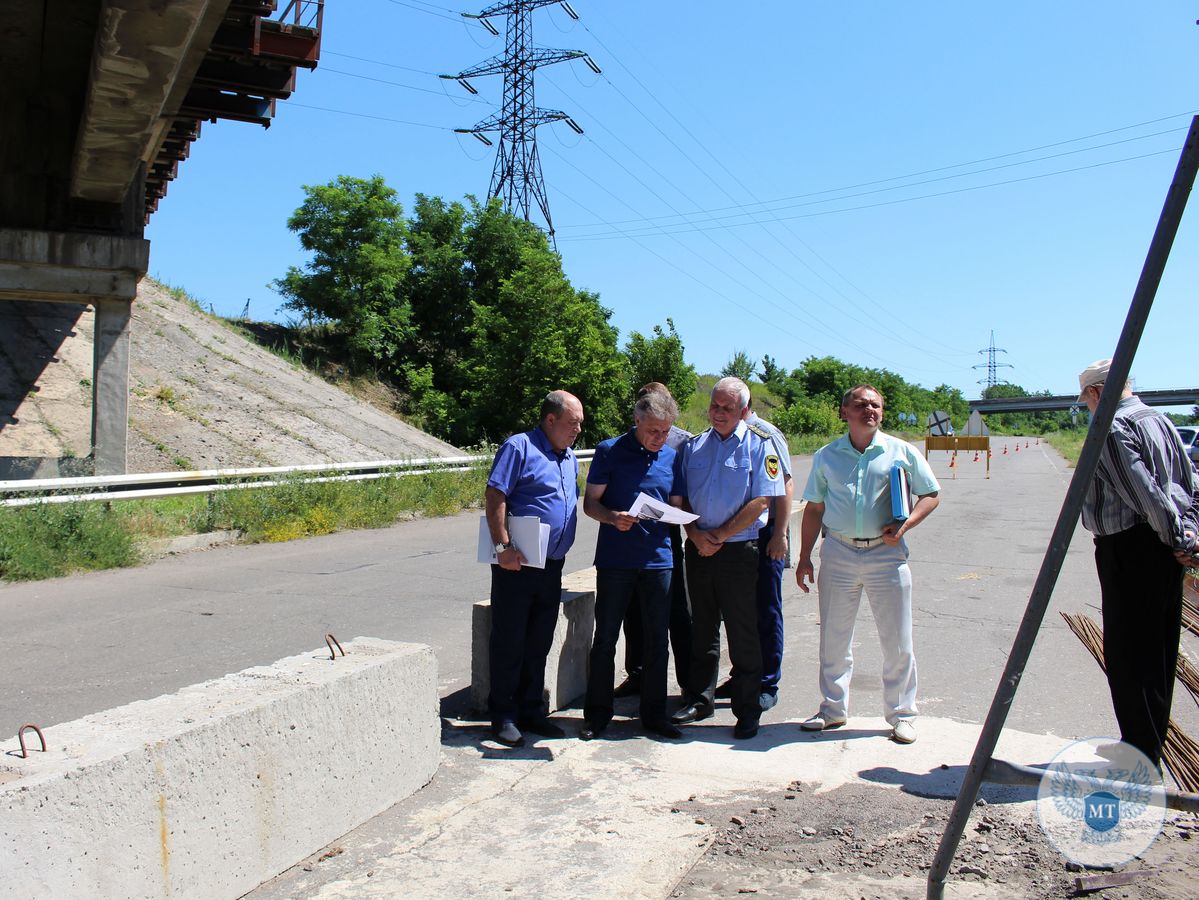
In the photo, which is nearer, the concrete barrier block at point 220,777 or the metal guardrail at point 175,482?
the concrete barrier block at point 220,777

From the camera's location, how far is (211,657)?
7.10m

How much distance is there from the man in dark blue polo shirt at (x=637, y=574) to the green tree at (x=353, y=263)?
102ft

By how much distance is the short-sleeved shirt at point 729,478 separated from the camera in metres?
5.42

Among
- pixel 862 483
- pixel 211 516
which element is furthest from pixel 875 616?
pixel 211 516

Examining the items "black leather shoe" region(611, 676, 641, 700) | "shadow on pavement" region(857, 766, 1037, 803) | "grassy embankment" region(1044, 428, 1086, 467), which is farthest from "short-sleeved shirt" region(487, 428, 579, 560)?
"grassy embankment" region(1044, 428, 1086, 467)

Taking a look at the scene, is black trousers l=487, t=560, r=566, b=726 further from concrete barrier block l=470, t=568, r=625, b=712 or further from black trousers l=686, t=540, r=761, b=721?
black trousers l=686, t=540, r=761, b=721

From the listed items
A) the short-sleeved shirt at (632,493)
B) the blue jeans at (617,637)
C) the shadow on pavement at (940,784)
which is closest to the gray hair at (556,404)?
the short-sleeved shirt at (632,493)

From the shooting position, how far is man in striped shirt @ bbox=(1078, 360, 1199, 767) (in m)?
4.23

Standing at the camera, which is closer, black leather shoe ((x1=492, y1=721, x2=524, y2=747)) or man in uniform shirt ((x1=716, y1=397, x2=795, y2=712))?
black leather shoe ((x1=492, y1=721, x2=524, y2=747))

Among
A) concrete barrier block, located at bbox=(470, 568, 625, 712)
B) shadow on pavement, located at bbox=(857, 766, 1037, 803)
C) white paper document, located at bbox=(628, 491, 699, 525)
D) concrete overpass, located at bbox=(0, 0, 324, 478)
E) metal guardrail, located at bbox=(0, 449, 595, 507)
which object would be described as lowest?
shadow on pavement, located at bbox=(857, 766, 1037, 803)

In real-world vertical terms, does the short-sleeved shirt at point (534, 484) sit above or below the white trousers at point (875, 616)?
above

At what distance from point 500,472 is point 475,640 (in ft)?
3.48

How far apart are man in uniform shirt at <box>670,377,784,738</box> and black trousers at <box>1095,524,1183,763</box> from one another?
1.80m

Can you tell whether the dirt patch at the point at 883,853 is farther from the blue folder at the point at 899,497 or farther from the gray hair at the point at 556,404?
the gray hair at the point at 556,404
